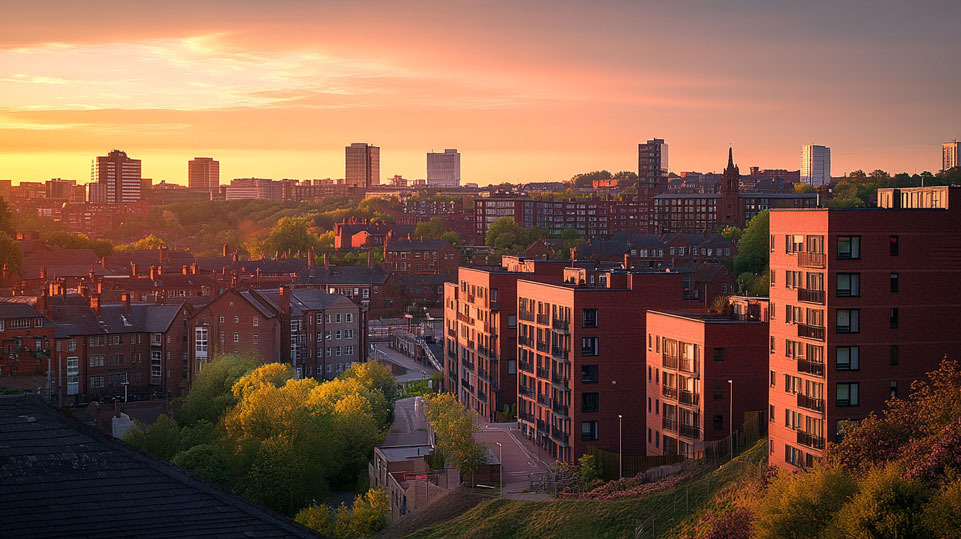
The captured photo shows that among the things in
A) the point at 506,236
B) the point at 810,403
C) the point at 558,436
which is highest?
the point at 506,236

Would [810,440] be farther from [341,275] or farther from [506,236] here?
[506,236]

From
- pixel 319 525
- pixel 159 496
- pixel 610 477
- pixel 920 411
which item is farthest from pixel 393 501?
pixel 159 496

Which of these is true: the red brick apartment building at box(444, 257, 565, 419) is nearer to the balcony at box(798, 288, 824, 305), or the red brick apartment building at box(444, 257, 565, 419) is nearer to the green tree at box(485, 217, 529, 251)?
the balcony at box(798, 288, 824, 305)

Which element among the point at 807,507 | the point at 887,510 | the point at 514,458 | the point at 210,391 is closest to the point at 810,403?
the point at 807,507

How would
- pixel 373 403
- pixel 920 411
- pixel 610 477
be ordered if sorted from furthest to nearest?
1. pixel 373 403
2. pixel 610 477
3. pixel 920 411

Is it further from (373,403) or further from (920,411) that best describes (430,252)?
(920,411)
